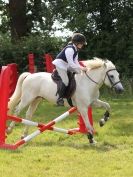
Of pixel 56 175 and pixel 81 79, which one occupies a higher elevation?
pixel 81 79

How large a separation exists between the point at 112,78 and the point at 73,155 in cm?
204

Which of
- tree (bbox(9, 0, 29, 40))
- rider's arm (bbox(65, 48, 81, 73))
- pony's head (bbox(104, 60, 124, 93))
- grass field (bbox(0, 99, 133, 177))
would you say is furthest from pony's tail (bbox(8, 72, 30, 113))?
tree (bbox(9, 0, 29, 40))

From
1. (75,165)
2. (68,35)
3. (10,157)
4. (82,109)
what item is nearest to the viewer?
(75,165)

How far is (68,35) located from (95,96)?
14189mm

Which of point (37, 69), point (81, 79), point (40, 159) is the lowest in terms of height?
point (37, 69)

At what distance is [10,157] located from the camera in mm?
9016

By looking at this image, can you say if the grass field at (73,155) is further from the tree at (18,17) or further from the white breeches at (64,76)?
the tree at (18,17)

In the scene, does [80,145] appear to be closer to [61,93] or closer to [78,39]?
[61,93]

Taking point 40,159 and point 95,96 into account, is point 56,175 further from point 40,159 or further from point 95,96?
point 95,96

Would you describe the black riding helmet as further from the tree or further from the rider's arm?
the tree

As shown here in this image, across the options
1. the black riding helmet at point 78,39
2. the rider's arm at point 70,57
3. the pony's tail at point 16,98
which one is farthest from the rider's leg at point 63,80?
the pony's tail at point 16,98

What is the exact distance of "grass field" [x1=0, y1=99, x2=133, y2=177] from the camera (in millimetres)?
7914

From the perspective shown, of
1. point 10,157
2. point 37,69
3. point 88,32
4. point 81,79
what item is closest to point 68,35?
point 88,32

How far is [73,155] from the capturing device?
9.21m
